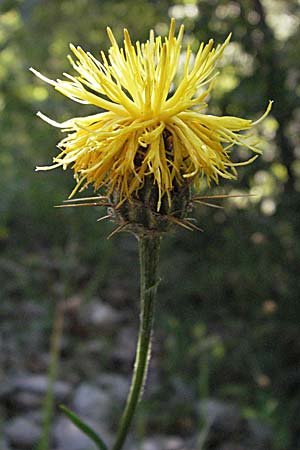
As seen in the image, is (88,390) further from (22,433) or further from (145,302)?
(145,302)

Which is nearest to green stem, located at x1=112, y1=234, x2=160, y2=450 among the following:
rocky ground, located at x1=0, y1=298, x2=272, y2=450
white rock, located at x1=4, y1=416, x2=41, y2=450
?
rocky ground, located at x1=0, y1=298, x2=272, y2=450

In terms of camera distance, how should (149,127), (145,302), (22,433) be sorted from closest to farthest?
(149,127) → (145,302) → (22,433)

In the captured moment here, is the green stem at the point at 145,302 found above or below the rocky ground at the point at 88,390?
above

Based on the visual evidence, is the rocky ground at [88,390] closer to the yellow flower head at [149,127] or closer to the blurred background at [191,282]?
the blurred background at [191,282]

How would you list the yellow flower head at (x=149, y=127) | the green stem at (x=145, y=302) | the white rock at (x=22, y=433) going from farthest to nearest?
the white rock at (x=22, y=433) → the green stem at (x=145, y=302) → the yellow flower head at (x=149, y=127)

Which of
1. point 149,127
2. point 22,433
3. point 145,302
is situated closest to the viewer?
point 149,127

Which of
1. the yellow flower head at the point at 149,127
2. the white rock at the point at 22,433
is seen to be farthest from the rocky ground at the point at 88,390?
the yellow flower head at the point at 149,127

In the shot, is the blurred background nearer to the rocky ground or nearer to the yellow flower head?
the rocky ground

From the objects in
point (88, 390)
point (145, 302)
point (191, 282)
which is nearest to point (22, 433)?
point (88, 390)
